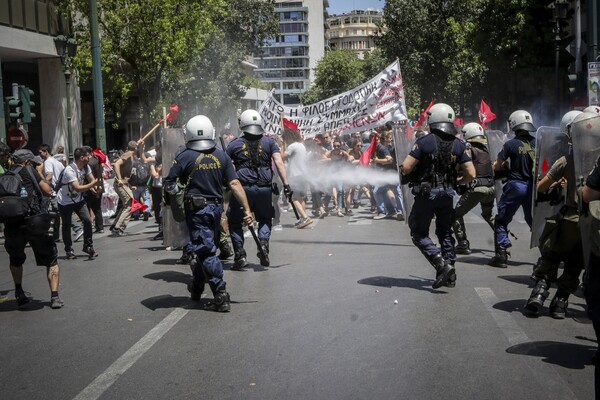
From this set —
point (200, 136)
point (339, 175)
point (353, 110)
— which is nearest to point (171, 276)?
point (200, 136)

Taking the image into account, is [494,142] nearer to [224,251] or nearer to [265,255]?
[265,255]

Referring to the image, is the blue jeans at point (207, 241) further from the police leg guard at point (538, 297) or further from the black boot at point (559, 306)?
the black boot at point (559, 306)

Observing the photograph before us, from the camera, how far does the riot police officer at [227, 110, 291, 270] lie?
404 inches

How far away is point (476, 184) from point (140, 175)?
27.0 ft

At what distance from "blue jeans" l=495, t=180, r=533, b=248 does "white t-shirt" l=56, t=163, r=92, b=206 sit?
20.4ft

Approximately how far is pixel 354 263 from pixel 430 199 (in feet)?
8.30

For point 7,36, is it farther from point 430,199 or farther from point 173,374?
point 173,374

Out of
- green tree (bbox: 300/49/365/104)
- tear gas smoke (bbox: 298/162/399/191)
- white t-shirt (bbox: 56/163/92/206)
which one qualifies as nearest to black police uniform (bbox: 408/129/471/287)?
white t-shirt (bbox: 56/163/92/206)

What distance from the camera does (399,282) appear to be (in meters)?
9.16

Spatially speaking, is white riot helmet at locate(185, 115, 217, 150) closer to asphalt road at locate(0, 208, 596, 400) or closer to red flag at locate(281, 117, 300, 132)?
asphalt road at locate(0, 208, 596, 400)

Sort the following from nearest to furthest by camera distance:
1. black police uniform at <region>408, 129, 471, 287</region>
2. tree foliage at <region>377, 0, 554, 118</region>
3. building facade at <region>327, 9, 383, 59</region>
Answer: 1. black police uniform at <region>408, 129, 471, 287</region>
2. tree foliage at <region>377, 0, 554, 118</region>
3. building facade at <region>327, 9, 383, 59</region>

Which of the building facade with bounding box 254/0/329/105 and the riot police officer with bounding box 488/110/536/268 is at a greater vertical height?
the building facade with bounding box 254/0/329/105

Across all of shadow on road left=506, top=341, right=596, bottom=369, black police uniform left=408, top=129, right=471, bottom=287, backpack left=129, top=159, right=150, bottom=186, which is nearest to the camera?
shadow on road left=506, top=341, right=596, bottom=369

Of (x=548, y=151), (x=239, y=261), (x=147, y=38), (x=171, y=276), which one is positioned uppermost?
(x=147, y=38)
